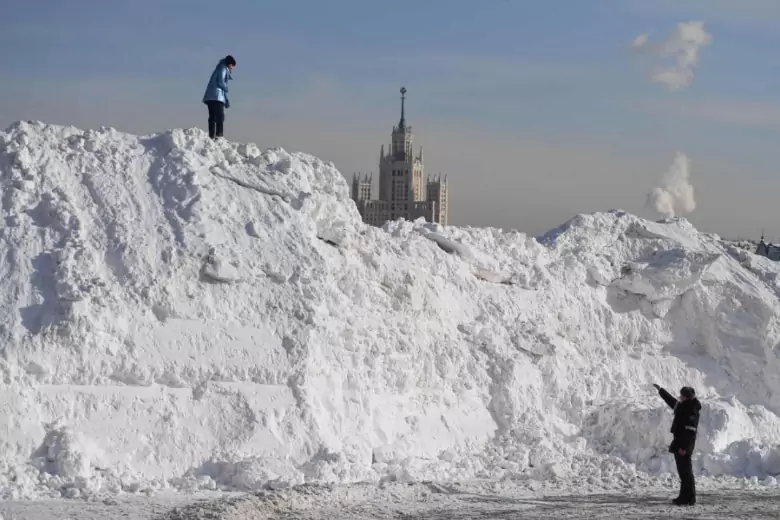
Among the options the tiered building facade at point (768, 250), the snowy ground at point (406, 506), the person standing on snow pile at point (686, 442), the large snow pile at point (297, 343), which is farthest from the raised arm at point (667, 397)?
the tiered building facade at point (768, 250)

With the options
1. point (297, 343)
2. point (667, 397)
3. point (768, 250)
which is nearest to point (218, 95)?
point (297, 343)

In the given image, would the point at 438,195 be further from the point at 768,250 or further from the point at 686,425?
the point at 686,425

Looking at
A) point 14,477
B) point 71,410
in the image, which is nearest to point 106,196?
point 71,410

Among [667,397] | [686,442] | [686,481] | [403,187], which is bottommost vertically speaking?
[686,481]

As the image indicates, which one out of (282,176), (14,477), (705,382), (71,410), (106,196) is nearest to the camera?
(14,477)

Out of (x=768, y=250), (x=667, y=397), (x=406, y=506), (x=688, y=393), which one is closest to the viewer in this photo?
(x=406, y=506)

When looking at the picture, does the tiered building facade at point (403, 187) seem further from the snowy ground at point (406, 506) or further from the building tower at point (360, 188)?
the snowy ground at point (406, 506)

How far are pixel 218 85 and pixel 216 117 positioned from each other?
42 cm

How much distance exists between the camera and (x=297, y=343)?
1182cm

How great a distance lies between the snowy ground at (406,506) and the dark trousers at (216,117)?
574 centimetres

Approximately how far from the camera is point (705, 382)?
1573cm

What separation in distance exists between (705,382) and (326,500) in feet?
25.8

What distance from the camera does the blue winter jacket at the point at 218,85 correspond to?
14.0 metres

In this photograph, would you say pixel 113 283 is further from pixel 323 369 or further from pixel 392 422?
pixel 392 422
